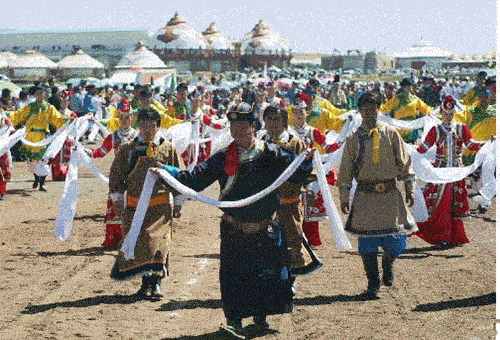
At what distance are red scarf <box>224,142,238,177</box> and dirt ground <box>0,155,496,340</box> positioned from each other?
3.88 feet

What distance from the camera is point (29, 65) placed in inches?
2360

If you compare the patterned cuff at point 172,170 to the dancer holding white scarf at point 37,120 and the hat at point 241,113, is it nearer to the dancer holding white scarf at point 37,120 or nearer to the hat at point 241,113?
the hat at point 241,113

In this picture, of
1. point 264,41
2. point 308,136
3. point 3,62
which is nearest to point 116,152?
point 308,136

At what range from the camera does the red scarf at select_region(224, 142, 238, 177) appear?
20.6 feet

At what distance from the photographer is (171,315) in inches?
273

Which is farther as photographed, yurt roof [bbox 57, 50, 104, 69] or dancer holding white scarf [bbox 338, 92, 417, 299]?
yurt roof [bbox 57, 50, 104, 69]

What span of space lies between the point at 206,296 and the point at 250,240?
4.61 ft

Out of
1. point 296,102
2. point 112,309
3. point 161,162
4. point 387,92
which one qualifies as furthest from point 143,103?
point 387,92

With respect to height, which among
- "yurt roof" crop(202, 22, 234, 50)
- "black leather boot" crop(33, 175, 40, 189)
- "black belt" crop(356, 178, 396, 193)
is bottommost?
"yurt roof" crop(202, 22, 234, 50)

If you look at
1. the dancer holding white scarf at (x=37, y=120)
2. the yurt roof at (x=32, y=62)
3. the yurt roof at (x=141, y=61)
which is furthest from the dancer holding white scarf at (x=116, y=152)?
the yurt roof at (x=141, y=61)

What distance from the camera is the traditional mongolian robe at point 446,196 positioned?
32.1ft

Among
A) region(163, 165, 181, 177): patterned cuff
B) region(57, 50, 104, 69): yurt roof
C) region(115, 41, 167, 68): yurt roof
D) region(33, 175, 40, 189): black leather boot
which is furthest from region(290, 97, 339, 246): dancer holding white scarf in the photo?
region(115, 41, 167, 68): yurt roof

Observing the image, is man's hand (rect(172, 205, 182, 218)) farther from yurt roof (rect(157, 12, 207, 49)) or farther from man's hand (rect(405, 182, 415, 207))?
yurt roof (rect(157, 12, 207, 49))

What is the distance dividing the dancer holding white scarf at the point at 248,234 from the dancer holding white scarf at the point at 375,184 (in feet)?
4.17
